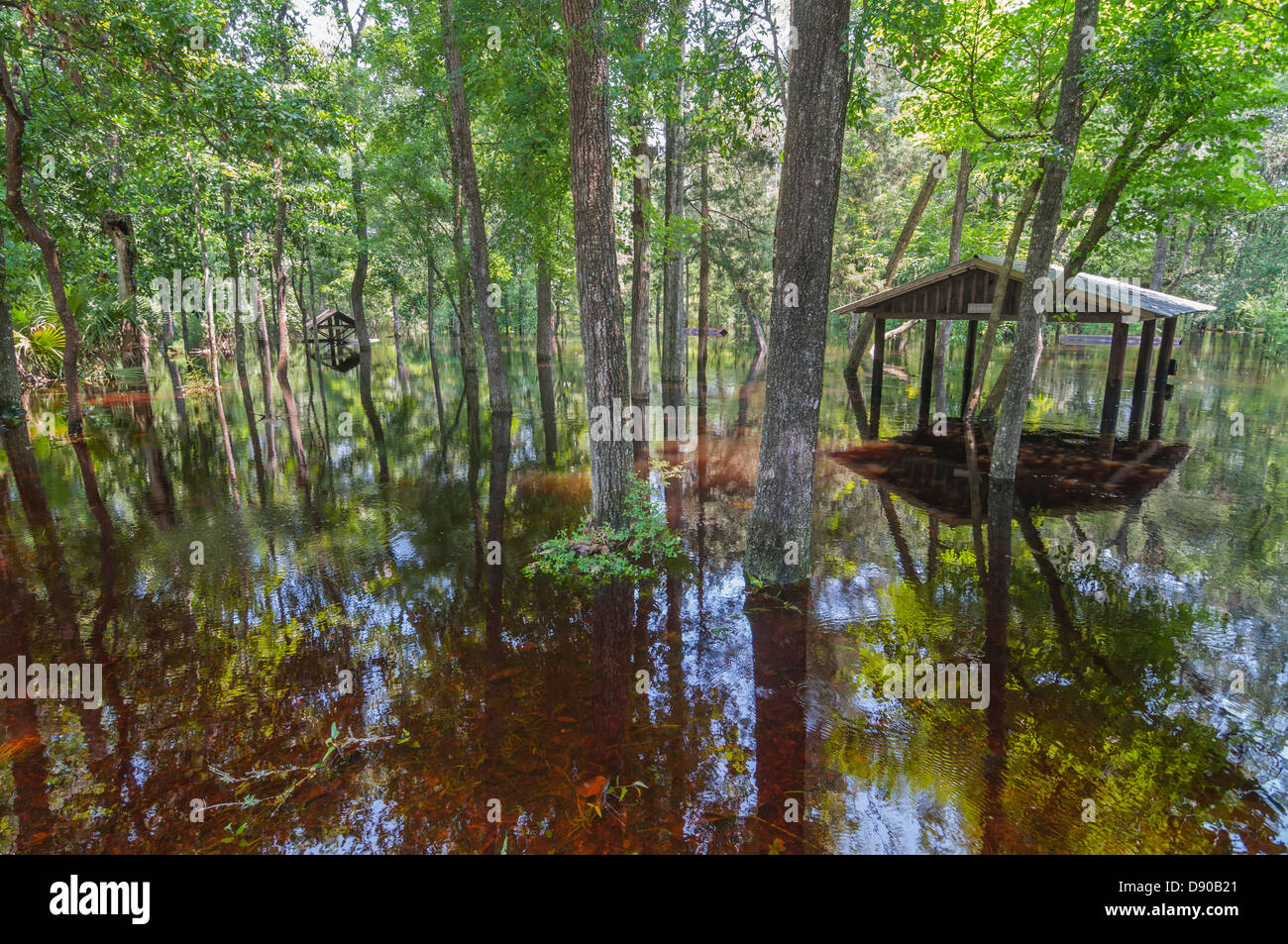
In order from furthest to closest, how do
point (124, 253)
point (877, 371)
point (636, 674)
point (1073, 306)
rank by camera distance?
point (877, 371)
point (124, 253)
point (1073, 306)
point (636, 674)

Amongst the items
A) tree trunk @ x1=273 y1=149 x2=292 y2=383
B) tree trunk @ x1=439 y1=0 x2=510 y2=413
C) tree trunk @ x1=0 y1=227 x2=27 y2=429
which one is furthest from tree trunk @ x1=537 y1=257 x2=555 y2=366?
tree trunk @ x1=0 y1=227 x2=27 y2=429

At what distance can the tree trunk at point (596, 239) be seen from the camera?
659 cm

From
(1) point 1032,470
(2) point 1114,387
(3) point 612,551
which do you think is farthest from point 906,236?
(3) point 612,551

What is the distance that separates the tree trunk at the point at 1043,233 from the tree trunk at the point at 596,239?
694 centimetres

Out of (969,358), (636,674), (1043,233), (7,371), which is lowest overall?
(636,674)

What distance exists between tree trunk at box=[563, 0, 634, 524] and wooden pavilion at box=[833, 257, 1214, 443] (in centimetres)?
1012

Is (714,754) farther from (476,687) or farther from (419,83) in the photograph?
(419,83)

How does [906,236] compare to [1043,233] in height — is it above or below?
above

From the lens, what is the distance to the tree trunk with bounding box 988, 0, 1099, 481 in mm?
8992

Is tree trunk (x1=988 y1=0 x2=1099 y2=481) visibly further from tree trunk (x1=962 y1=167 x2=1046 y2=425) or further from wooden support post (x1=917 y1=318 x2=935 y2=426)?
wooden support post (x1=917 y1=318 x2=935 y2=426)

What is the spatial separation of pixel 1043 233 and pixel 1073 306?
4.75 m

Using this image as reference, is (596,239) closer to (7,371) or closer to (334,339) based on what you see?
(7,371)

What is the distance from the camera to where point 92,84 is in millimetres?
10375

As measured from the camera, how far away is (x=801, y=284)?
6062mm
